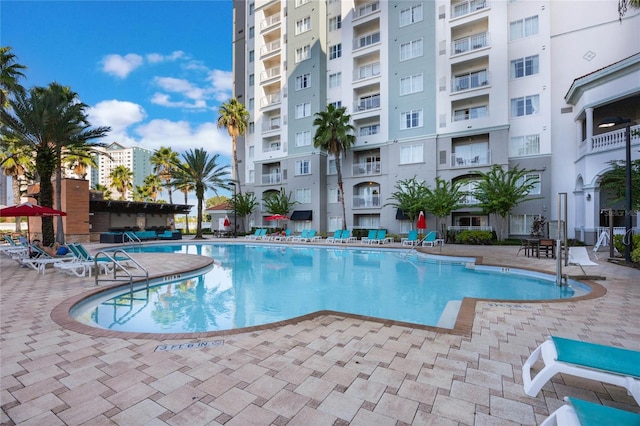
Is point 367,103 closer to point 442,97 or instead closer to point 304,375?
point 442,97

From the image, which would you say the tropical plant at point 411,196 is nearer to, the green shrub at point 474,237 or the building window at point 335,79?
the green shrub at point 474,237

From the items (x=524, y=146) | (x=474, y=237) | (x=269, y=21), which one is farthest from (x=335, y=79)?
(x=474, y=237)

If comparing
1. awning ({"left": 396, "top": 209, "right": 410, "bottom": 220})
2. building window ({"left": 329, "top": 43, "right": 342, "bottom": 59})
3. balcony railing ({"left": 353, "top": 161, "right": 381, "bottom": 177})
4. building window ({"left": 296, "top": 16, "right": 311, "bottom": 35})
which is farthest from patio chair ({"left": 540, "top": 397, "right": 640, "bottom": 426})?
building window ({"left": 296, "top": 16, "right": 311, "bottom": 35})

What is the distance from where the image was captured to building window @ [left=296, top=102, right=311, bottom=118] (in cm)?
2961

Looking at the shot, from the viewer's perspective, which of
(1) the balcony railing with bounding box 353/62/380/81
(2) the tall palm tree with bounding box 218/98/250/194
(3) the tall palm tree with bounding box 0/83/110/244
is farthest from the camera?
(2) the tall palm tree with bounding box 218/98/250/194

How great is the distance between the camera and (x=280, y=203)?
29391mm

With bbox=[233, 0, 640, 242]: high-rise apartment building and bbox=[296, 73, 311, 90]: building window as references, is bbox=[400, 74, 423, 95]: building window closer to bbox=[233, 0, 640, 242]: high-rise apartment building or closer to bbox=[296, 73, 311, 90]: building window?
bbox=[233, 0, 640, 242]: high-rise apartment building

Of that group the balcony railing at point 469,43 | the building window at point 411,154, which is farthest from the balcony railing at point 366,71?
the building window at point 411,154

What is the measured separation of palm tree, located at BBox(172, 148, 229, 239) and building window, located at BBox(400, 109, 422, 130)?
657 inches

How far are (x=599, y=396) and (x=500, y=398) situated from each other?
38.3 inches

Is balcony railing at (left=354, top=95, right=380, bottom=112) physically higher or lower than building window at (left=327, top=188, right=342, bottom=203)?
higher

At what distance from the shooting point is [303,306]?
7629 millimetres

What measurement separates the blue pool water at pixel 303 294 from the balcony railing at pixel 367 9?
946 inches

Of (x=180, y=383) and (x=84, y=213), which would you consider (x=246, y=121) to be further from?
(x=180, y=383)
